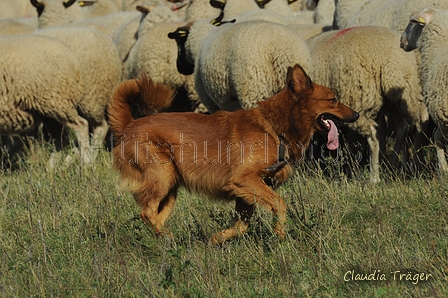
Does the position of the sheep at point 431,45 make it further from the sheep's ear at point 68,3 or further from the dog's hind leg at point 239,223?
the sheep's ear at point 68,3

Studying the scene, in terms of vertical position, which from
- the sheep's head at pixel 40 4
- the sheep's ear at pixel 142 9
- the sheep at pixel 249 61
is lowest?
the sheep's head at pixel 40 4

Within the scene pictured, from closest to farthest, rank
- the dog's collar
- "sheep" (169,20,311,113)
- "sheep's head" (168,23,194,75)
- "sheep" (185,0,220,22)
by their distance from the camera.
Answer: the dog's collar → "sheep" (169,20,311,113) → "sheep's head" (168,23,194,75) → "sheep" (185,0,220,22)

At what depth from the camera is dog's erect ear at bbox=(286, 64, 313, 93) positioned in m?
5.08

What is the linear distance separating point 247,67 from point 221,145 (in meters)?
2.75

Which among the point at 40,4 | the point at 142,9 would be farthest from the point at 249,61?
the point at 40,4

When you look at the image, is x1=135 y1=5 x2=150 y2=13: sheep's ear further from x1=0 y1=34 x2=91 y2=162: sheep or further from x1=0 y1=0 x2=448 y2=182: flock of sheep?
x1=0 y1=34 x2=91 y2=162: sheep

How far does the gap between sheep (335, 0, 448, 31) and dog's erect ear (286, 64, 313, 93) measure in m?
3.94

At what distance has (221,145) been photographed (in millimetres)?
5047

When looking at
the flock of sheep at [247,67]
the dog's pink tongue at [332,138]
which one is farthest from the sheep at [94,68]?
the dog's pink tongue at [332,138]

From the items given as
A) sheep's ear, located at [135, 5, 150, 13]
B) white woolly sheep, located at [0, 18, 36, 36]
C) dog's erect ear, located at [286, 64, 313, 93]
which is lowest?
white woolly sheep, located at [0, 18, 36, 36]

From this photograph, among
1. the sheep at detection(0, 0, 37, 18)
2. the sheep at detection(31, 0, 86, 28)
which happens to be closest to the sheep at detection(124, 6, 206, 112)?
the sheep at detection(31, 0, 86, 28)

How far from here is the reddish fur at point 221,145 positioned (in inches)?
196

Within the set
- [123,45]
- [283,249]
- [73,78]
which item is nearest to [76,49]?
[73,78]

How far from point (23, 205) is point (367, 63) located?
345 cm
